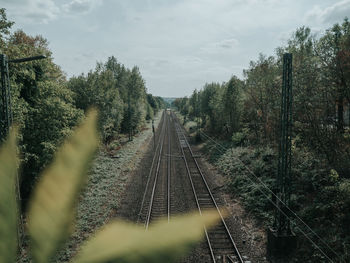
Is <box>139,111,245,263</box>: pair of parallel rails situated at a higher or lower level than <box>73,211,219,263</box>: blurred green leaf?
lower

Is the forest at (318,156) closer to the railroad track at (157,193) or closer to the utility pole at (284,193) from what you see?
the utility pole at (284,193)

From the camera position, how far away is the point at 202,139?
46500 mm

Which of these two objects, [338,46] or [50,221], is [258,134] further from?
[50,221]

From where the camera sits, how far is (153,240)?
2.21ft

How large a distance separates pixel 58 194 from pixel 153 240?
1.17 ft

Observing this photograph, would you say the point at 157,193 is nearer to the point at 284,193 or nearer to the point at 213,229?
the point at 213,229

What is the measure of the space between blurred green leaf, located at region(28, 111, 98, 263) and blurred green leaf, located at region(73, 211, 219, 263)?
6.4 inches

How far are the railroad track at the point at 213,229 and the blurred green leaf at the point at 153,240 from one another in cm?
413

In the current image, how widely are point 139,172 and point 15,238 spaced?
26168 mm

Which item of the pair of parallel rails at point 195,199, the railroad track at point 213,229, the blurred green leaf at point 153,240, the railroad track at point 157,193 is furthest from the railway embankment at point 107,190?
the blurred green leaf at point 153,240

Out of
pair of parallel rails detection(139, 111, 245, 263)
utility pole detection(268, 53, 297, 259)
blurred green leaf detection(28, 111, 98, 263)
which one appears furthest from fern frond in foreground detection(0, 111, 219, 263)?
utility pole detection(268, 53, 297, 259)

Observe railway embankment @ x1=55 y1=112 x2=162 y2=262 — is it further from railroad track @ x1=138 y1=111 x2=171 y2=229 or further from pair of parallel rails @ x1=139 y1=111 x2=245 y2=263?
pair of parallel rails @ x1=139 y1=111 x2=245 y2=263

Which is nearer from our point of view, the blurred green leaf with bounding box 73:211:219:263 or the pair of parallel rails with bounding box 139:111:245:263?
the blurred green leaf with bounding box 73:211:219:263

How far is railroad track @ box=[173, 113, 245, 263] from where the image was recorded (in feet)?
41.9
